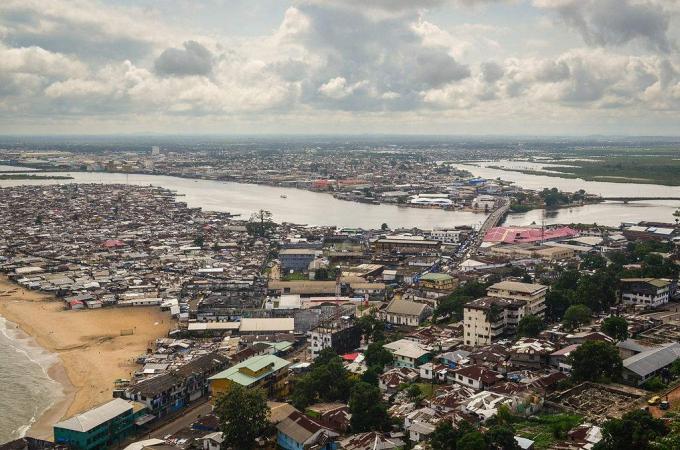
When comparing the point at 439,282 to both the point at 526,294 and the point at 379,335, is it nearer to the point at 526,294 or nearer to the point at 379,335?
the point at 526,294

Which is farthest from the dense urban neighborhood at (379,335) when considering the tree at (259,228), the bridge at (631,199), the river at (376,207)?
the bridge at (631,199)

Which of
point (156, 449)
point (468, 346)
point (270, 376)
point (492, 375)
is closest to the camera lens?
point (156, 449)

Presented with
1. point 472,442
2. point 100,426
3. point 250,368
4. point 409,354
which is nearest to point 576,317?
point 409,354

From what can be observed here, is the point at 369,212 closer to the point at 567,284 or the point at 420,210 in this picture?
the point at 420,210

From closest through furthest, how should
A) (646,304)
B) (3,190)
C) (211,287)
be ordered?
(646,304)
(211,287)
(3,190)

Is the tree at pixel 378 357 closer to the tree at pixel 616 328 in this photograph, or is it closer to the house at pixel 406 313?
the house at pixel 406 313

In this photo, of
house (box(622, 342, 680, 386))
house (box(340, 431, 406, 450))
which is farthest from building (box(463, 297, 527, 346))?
house (box(340, 431, 406, 450))

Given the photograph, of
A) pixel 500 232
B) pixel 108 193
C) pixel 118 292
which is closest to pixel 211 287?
pixel 118 292
